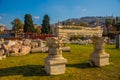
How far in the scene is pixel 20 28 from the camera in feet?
213

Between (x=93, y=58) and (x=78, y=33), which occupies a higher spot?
(x=78, y=33)

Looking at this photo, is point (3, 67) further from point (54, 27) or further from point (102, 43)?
point (102, 43)

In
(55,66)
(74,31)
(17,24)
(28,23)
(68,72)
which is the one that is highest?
(17,24)

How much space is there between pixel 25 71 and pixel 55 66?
1.57 metres

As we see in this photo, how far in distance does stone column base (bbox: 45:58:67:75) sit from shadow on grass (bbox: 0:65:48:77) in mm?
372

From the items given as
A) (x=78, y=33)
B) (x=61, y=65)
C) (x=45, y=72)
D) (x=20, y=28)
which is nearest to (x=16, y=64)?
(x=45, y=72)

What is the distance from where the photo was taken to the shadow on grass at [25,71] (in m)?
8.78

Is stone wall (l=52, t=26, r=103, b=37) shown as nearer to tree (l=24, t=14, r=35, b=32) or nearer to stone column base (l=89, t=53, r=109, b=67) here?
stone column base (l=89, t=53, r=109, b=67)

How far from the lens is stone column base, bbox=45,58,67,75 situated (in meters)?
8.59

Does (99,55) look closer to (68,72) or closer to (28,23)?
(68,72)

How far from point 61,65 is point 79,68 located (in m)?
1.49

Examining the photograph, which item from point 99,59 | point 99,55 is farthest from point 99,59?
point 99,55

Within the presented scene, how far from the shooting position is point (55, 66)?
867cm

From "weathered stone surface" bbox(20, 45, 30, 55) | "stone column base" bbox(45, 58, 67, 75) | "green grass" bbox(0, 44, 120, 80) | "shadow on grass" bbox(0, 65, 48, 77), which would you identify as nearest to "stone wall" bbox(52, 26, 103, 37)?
"stone column base" bbox(45, 58, 67, 75)
